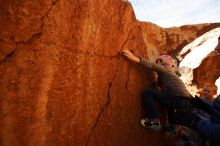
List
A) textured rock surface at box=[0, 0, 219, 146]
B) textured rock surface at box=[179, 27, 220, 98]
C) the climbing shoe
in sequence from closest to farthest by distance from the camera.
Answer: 1. textured rock surface at box=[0, 0, 219, 146]
2. the climbing shoe
3. textured rock surface at box=[179, 27, 220, 98]

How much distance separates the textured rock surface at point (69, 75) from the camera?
2.37 m

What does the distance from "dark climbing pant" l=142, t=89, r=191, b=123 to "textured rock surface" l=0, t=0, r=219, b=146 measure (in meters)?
0.12

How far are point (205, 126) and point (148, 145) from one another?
4.35ft

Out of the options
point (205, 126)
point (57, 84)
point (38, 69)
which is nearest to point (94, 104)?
point (57, 84)

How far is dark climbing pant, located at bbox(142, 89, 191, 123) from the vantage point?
3686 mm

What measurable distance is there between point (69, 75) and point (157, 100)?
1.51 m

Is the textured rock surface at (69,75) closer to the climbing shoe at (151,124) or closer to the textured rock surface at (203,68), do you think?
the climbing shoe at (151,124)

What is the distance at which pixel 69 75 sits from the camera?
2.80 m

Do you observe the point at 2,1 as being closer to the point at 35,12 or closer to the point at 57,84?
the point at 35,12

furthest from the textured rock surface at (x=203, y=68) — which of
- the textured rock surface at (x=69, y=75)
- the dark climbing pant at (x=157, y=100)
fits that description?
the textured rock surface at (x=69, y=75)

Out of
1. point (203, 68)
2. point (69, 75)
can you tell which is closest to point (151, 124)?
point (69, 75)

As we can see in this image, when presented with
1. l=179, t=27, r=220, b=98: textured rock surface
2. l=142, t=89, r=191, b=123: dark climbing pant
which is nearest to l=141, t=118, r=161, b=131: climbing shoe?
l=142, t=89, r=191, b=123: dark climbing pant

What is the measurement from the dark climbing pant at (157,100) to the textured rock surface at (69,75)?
0.12 m

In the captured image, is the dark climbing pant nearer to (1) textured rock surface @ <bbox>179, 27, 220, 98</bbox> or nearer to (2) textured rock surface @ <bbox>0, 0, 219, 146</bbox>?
(2) textured rock surface @ <bbox>0, 0, 219, 146</bbox>
